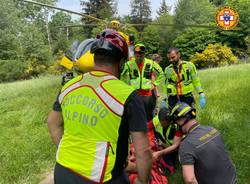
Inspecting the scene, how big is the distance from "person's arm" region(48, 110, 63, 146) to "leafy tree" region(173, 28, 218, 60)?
4721 cm

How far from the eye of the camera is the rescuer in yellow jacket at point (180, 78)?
7737 mm

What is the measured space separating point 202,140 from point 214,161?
0.21 meters

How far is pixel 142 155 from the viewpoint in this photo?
2658mm

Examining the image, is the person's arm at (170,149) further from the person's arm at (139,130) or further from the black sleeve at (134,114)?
the black sleeve at (134,114)

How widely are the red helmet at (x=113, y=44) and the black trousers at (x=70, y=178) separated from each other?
2.59 ft

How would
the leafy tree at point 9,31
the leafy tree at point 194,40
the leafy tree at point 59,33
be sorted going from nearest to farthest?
the leafy tree at point 9,31
the leafy tree at point 194,40
the leafy tree at point 59,33

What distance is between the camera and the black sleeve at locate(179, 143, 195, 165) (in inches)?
149

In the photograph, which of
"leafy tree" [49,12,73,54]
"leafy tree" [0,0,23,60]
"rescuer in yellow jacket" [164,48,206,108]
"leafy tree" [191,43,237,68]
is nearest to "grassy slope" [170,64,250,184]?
"rescuer in yellow jacket" [164,48,206,108]

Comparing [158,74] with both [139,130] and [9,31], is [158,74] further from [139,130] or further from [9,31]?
[9,31]

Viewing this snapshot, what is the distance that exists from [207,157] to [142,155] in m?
1.30

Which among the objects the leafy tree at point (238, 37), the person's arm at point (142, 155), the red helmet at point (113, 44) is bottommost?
the leafy tree at point (238, 37)

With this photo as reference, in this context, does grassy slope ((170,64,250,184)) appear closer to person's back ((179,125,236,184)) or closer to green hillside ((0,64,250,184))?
green hillside ((0,64,250,184))

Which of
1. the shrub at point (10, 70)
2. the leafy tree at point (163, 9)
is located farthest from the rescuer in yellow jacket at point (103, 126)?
the leafy tree at point (163, 9)

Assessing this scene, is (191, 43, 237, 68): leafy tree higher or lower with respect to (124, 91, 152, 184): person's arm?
lower
